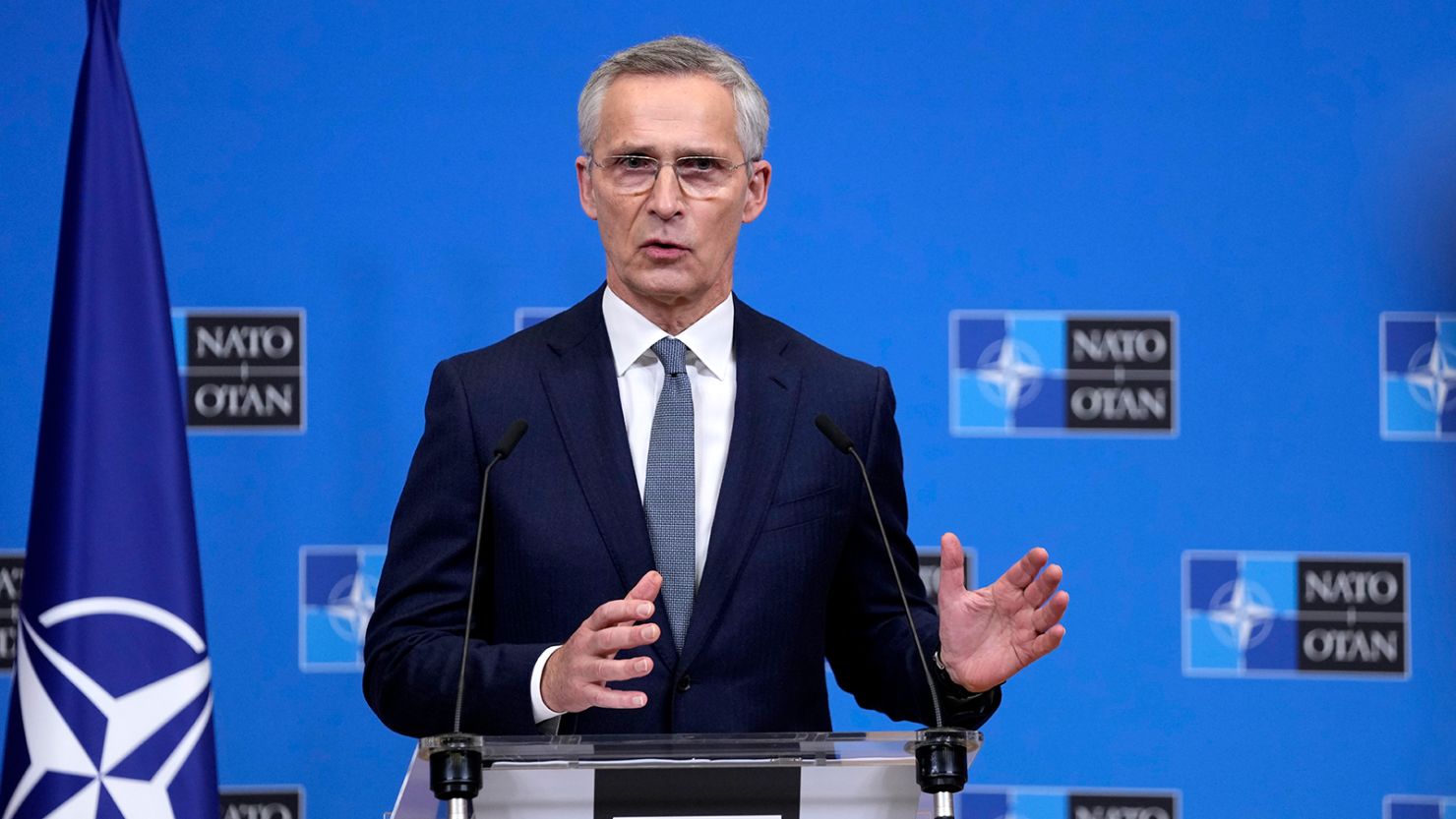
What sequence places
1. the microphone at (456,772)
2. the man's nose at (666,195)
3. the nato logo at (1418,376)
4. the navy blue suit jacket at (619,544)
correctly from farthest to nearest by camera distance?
the nato logo at (1418,376) < the man's nose at (666,195) < the navy blue suit jacket at (619,544) < the microphone at (456,772)

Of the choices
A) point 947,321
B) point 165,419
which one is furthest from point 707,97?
point 947,321

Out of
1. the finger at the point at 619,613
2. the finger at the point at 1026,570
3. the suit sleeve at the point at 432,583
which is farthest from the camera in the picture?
the suit sleeve at the point at 432,583

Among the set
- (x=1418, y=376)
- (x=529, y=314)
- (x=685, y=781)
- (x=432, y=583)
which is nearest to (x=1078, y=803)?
(x=1418, y=376)

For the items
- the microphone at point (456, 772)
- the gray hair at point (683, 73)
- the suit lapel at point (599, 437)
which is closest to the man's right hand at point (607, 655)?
A: the microphone at point (456, 772)

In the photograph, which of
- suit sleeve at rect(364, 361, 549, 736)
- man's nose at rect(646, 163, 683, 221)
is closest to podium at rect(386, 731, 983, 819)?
suit sleeve at rect(364, 361, 549, 736)

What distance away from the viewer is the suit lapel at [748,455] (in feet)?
6.61

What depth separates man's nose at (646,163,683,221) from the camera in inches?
83.2

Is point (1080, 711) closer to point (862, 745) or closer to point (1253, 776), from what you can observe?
point (1253, 776)

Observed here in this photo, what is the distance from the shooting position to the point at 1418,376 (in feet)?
10.7

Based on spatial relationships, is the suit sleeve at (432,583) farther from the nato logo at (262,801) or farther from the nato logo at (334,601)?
the nato logo at (262,801)

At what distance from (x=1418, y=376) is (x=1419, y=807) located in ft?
3.06

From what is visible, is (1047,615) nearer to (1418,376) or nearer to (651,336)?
(651,336)

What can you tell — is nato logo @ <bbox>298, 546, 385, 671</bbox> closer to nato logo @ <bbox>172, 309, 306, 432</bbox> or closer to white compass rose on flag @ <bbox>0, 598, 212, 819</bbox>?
nato logo @ <bbox>172, 309, 306, 432</bbox>

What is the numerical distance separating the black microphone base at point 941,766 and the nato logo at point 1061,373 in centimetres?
186
